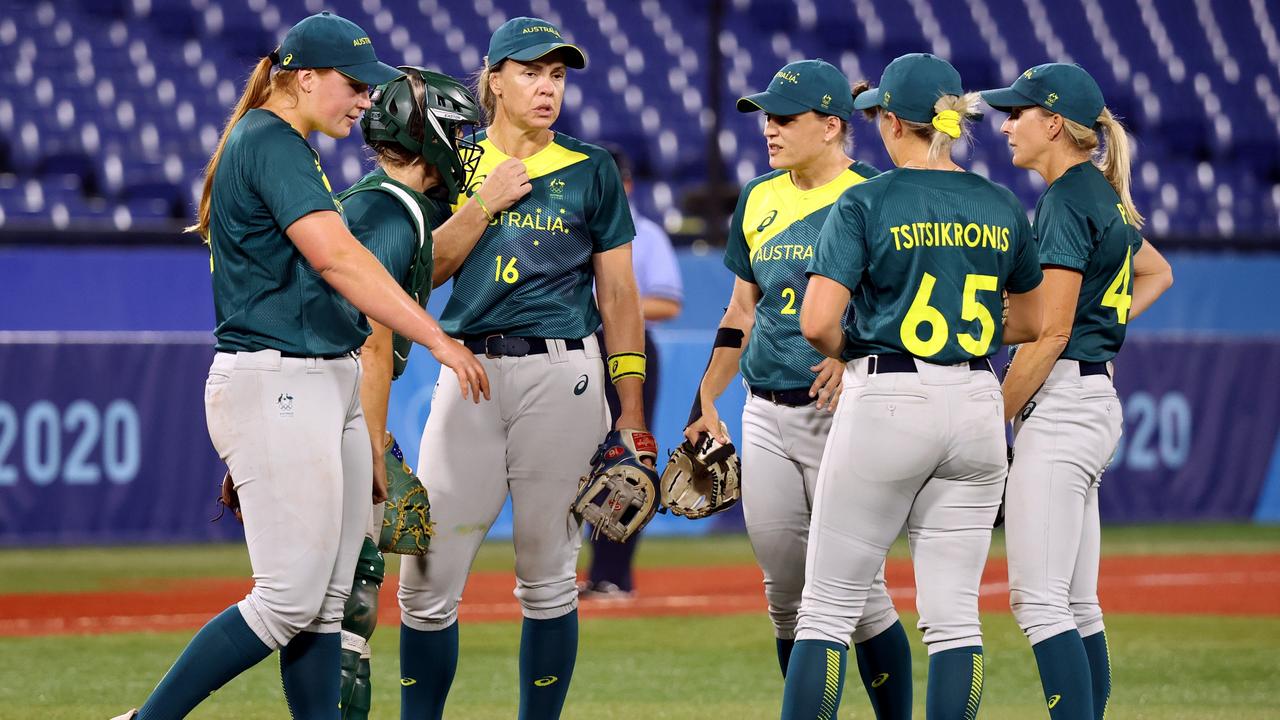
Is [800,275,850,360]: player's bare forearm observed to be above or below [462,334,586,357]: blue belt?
above

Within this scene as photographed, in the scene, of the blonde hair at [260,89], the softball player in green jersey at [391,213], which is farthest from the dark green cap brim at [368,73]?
the softball player in green jersey at [391,213]

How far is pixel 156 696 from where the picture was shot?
4.33 meters

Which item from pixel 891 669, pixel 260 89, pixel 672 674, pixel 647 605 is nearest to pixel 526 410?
pixel 260 89

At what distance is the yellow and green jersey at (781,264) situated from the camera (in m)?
5.35

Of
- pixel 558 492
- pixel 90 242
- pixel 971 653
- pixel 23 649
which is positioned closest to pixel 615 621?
pixel 23 649

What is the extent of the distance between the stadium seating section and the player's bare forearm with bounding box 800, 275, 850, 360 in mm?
9728

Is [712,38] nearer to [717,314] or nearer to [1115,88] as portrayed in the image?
[717,314]

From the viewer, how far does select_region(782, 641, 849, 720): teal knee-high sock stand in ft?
15.0

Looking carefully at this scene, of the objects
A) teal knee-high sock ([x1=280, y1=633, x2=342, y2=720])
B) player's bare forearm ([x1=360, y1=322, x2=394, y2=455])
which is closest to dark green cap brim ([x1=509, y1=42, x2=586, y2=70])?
player's bare forearm ([x1=360, y1=322, x2=394, y2=455])

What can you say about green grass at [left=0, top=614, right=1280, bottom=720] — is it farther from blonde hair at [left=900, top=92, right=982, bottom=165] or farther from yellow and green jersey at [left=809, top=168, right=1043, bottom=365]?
blonde hair at [left=900, top=92, right=982, bottom=165]

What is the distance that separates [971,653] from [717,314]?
9175 mm

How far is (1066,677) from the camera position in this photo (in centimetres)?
493

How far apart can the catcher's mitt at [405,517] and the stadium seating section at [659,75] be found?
8.92m

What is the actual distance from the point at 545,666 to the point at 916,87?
6.76 ft
